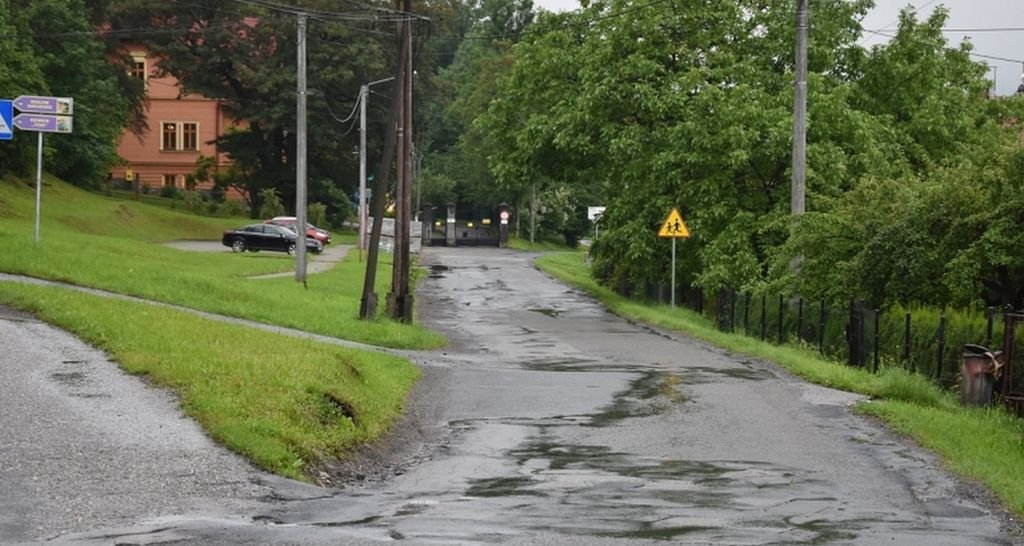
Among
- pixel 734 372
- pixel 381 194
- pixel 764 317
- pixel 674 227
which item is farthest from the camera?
pixel 674 227

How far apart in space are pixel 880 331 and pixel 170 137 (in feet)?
261

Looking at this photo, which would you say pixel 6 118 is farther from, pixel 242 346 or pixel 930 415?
pixel 930 415

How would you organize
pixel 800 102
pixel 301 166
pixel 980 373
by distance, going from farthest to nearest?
pixel 301 166 → pixel 800 102 → pixel 980 373

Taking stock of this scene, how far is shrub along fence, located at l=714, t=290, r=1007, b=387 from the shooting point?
2258 centimetres

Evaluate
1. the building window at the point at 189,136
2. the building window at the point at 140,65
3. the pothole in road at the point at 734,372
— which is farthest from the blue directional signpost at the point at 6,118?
the building window at the point at 189,136

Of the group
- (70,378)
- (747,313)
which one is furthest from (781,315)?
(70,378)

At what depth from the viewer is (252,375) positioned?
15.3m

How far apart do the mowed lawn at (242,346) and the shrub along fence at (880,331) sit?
7837 mm

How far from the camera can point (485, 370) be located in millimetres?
22734

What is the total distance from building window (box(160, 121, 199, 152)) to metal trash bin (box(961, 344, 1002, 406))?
83520 millimetres

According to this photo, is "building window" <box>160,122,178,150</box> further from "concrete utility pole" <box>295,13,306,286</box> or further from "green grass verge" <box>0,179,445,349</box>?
"concrete utility pole" <box>295,13,306,286</box>

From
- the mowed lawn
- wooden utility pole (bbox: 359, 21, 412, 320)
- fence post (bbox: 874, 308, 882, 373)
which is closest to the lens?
the mowed lawn

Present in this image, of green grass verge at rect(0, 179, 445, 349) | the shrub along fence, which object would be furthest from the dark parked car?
the shrub along fence

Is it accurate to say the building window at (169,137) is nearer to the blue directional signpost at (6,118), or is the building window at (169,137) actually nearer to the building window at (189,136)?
the building window at (189,136)
